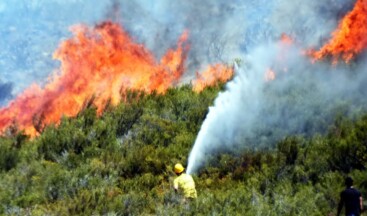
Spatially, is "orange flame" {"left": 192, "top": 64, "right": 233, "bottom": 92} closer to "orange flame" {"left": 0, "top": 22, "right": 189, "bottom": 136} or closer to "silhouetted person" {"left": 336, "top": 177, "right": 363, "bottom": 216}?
"orange flame" {"left": 0, "top": 22, "right": 189, "bottom": 136}

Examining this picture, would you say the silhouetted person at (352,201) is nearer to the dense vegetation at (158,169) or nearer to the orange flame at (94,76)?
the dense vegetation at (158,169)

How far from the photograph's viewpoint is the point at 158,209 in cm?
1139

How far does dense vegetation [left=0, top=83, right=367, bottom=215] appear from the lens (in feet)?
40.0

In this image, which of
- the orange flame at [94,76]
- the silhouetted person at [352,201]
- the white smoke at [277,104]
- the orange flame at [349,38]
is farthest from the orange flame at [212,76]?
the silhouetted person at [352,201]

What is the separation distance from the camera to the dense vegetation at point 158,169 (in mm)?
12203

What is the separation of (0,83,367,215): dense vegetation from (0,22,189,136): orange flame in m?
3.99

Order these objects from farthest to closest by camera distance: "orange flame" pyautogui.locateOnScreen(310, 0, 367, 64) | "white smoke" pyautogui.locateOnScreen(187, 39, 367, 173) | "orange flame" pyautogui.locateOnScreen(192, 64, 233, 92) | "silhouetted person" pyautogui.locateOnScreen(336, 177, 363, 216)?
"orange flame" pyautogui.locateOnScreen(192, 64, 233, 92), "orange flame" pyautogui.locateOnScreen(310, 0, 367, 64), "white smoke" pyautogui.locateOnScreen(187, 39, 367, 173), "silhouetted person" pyautogui.locateOnScreen(336, 177, 363, 216)

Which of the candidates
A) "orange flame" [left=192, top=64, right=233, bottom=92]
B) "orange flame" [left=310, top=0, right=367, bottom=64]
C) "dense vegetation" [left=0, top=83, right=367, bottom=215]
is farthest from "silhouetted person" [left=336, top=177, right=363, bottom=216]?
"orange flame" [left=192, top=64, right=233, bottom=92]

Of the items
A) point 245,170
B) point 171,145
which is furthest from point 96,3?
point 245,170

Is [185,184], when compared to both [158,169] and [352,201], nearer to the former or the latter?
[352,201]

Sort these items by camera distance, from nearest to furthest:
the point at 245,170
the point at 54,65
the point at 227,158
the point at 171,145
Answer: the point at 245,170, the point at 227,158, the point at 171,145, the point at 54,65

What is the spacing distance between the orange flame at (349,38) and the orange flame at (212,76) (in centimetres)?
407

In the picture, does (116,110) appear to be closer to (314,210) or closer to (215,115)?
(215,115)

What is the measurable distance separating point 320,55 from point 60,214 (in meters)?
16.5
